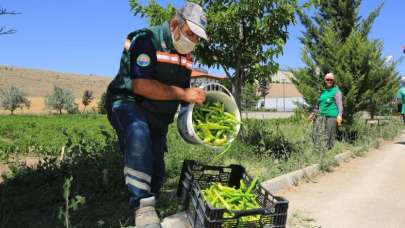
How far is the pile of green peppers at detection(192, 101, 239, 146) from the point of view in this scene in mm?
3852

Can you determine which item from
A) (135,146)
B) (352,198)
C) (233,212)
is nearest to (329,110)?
(352,198)

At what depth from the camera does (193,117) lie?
12.9 ft

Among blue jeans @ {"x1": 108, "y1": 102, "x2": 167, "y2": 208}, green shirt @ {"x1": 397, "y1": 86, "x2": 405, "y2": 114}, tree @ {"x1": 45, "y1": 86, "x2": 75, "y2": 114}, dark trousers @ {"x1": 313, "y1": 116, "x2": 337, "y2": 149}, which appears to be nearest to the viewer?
blue jeans @ {"x1": 108, "y1": 102, "x2": 167, "y2": 208}

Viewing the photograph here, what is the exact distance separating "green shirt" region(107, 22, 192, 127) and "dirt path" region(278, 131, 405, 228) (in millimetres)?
1976

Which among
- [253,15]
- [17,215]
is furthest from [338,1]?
[17,215]

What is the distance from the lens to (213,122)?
3936 millimetres

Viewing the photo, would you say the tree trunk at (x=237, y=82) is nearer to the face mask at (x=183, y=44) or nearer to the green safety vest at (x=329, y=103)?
the green safety vest at (x=329, y=103)

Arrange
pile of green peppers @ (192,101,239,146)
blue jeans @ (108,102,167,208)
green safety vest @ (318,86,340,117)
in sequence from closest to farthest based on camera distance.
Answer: blue jeans @ (108,102,167,208), pile of green peppers @ (192,101,239,146), green safety vest @ (318,86,340,117)

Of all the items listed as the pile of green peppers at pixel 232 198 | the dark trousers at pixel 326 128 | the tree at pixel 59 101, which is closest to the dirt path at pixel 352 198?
the dark trousers at pixel 326 128

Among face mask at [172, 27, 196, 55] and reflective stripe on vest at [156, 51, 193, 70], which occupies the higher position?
face mask at [172, 27, 196, 55]

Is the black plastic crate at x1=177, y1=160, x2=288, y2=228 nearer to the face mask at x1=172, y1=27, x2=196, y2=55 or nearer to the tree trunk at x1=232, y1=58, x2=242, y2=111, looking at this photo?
the face mask at x1=172, y1=27, x2=196, y2=55

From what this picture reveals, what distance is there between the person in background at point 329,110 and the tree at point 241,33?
74.1 inches

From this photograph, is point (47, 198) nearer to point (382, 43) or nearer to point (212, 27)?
point (212, 27)

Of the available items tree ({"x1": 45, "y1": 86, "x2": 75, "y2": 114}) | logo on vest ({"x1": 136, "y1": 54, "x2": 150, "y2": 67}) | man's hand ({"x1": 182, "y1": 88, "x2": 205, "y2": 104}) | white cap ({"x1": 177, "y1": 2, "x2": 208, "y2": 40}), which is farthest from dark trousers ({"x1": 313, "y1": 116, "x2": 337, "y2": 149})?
tree ({"x1": 45, "y1": 86, "x2": 75, "y2": 114})
